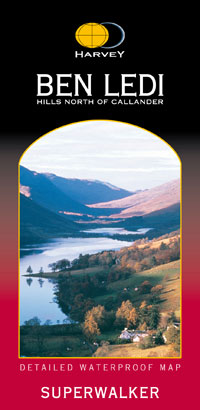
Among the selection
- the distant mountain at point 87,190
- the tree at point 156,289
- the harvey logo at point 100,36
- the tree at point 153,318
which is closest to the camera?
the harvey logo at point 100,36

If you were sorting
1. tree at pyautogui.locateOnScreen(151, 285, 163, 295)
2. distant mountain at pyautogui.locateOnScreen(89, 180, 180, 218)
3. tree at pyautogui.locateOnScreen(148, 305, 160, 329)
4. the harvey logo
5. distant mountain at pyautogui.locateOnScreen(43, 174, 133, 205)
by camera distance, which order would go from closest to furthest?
the harvey logo
tree at pyautogui.locateOnScreen(148, 305, 160, 329)
tree at pyautogui.locateOnScreen(151, 285, 163, 295)
distant mountain at pyautogui.locateOnScreen(89, 180, 180, 218)
distant mountain at pyautogui.locateOnScreen(43, 174, 133, 205)

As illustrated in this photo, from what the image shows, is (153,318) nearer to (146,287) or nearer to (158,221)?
(146,287)

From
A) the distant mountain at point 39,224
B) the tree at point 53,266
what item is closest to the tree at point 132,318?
the tree at point 53,266

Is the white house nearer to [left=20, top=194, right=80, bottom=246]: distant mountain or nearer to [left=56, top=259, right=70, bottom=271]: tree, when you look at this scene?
[left=56, top=259, right=70, bottom=271]: tree

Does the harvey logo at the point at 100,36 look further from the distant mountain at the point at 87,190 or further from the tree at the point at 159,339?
the tree at the point at 159,339

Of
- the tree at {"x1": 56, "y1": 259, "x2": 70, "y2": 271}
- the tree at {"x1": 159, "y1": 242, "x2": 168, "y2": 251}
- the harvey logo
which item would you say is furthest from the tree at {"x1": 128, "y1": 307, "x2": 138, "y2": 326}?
the harvey logo

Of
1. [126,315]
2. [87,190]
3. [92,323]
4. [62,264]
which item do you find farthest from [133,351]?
[87,190]
